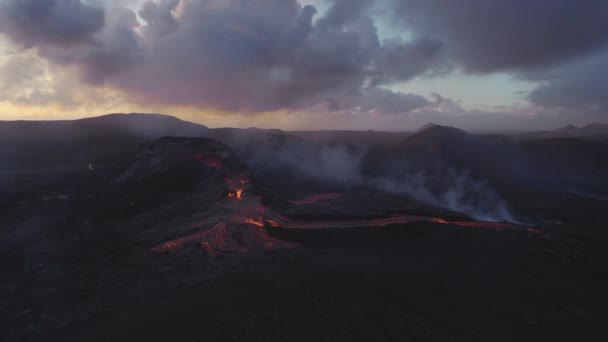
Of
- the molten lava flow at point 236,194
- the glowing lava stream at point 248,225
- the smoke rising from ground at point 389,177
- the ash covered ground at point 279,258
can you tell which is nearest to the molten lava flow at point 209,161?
the ash covered ground at point 279,258

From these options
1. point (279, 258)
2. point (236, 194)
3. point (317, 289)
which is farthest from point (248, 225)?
point (317, 289)

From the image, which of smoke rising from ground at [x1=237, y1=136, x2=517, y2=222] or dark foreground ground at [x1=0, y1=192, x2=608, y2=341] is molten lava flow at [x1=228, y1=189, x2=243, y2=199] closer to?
dark foreground ground at [x1=0, y1=192, x2=608, y2=341]

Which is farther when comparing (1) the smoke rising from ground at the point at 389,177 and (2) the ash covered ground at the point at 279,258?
(1) the smoke rising from ground at the point at 389,177

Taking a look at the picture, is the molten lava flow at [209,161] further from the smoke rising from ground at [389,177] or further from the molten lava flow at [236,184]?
the smoke rising from ground at [389,177]

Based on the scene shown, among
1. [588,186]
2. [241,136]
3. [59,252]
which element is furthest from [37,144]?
[588,186]

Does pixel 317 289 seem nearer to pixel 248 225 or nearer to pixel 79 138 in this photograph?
pixel 248 225

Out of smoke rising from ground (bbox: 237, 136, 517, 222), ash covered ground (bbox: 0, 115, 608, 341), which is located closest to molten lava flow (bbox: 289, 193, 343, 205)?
ash covered ground (bbox: 0, 115, 608, 341)

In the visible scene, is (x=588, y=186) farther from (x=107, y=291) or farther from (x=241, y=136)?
(x=241, y=136)

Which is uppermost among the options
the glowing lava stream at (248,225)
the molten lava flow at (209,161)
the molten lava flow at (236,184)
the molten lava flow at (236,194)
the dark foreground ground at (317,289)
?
the molten lava flow at (209,161)
